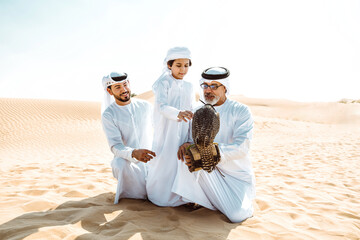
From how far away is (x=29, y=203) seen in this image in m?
3.10

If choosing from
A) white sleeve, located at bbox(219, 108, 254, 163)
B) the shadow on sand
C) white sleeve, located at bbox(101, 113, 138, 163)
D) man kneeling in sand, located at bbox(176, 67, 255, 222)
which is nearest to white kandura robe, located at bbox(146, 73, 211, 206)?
the shadow on sand

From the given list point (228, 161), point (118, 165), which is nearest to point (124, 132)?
point (118, 165)

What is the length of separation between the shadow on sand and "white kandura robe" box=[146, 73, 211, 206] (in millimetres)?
167

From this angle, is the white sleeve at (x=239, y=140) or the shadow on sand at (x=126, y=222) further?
the white sleeve at (x=239, y=140)

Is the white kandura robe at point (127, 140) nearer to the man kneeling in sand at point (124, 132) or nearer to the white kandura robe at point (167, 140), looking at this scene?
the man kneeling in sand at point (124, 132)

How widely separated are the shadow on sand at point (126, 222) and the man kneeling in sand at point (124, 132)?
10.1 inches

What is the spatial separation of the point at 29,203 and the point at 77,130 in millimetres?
12741

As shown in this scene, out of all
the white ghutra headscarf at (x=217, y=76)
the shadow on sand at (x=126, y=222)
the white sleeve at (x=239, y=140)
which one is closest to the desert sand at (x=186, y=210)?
the shadow on sand at (x=126, y=222)

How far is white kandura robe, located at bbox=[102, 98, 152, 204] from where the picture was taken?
129 inches

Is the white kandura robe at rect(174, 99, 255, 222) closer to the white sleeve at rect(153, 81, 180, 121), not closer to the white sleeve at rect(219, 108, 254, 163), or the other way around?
the white sleeve at rect(219, 108, 254, 163)

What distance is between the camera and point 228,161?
288cm

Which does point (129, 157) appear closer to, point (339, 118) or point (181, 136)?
point (181, 136)

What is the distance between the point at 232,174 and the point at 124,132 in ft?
5.02

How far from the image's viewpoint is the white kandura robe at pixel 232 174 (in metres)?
2.69
